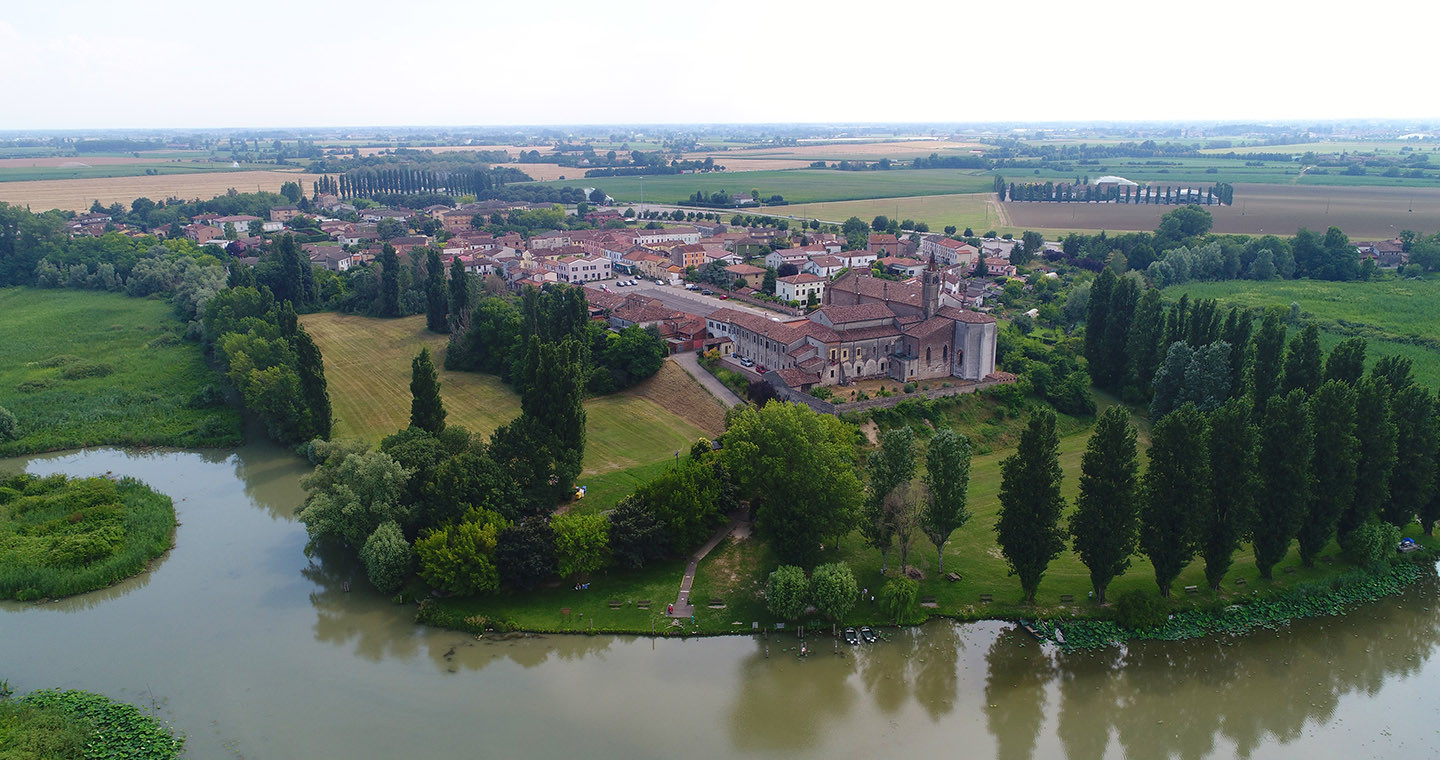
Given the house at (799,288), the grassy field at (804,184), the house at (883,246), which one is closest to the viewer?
the house at (799,288)

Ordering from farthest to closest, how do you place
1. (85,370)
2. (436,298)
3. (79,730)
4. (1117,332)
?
(436,298)
(85,370)
(1117,332)
(79,730)

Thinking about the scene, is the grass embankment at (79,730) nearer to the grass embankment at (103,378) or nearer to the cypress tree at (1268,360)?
the grass embankment at (103,378)

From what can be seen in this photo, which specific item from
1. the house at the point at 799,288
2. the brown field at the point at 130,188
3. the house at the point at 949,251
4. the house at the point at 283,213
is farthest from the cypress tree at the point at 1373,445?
the brown field at the point at 130,188

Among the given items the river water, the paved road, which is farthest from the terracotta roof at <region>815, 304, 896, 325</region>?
the river water

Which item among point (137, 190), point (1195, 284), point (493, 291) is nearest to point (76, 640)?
point (493, 291)

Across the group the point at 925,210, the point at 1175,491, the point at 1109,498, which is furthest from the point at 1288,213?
the point at 1109,498

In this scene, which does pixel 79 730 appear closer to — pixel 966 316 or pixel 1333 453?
pixel 1333 453
